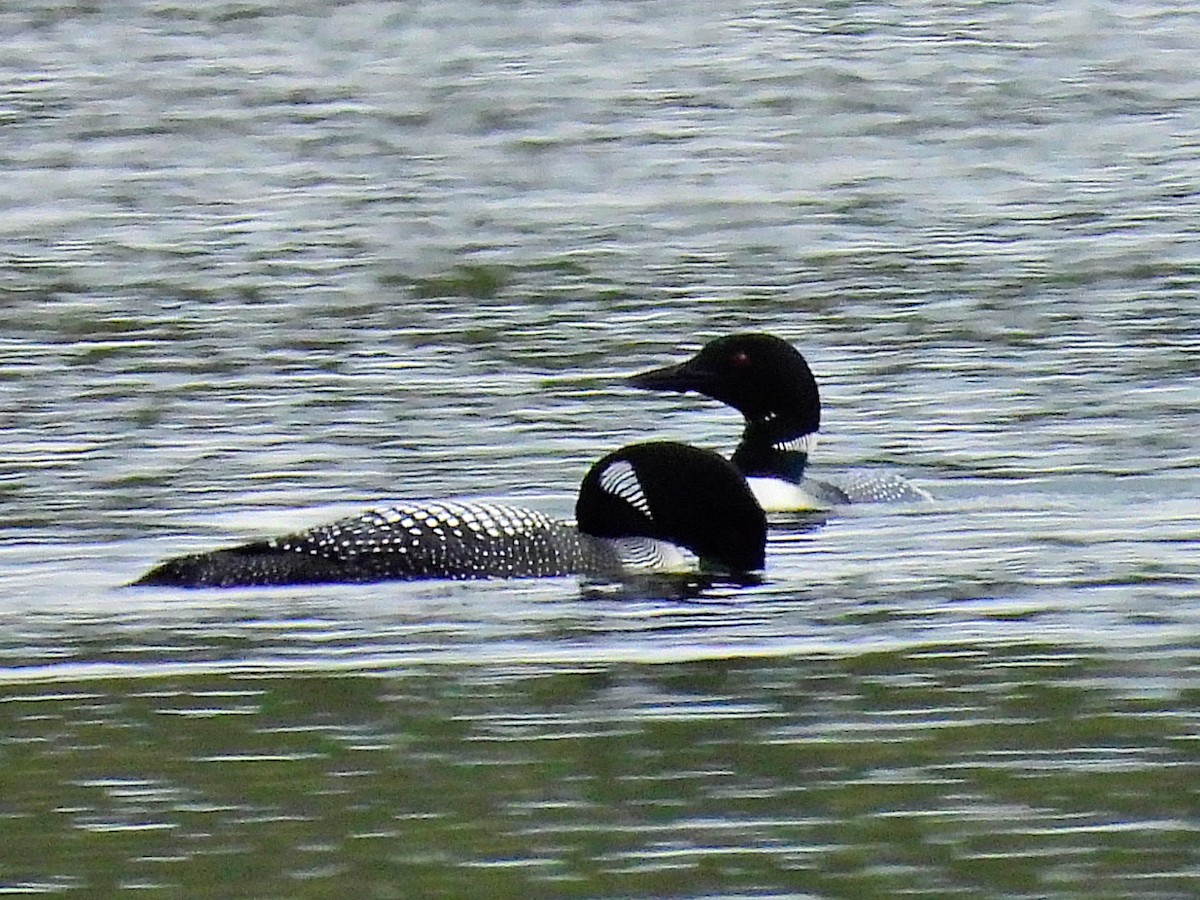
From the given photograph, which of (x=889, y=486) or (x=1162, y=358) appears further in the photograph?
(x=1162, y=358)

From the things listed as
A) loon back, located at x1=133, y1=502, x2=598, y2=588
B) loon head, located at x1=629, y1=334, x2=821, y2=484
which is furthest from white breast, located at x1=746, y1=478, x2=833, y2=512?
loon back, located at x1=133, y1=502, x2=598, y2=588

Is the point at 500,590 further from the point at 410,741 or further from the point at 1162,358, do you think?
the point at 1162,358

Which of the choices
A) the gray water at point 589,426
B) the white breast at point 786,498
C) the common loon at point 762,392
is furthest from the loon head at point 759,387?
the white breast at point 786,498

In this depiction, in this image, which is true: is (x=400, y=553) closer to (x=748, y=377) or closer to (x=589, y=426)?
(x=589, y=426)

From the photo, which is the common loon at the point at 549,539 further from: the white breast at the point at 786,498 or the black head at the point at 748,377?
the black head at the point at 748,377

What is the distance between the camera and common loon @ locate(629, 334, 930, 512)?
11891 millimetres

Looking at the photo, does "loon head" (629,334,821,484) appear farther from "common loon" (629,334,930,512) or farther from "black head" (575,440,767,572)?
"black head" (575,440,767,572)

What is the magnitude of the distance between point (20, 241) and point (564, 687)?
9.93 m

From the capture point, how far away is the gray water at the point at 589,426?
20.6 ft

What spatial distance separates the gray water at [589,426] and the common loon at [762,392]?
211 mm

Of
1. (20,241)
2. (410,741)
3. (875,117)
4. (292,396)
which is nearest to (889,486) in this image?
(292,396)

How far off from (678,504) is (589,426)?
2.64 m

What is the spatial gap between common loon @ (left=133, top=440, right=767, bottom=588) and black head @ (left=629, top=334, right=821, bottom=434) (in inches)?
89.7

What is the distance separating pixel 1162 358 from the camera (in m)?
13.2
